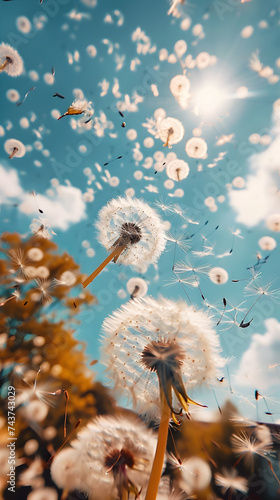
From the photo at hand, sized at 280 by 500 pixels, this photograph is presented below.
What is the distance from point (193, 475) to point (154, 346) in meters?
1.65

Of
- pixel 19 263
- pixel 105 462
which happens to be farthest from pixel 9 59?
pixel 105 462

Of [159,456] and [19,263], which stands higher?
[19,263]

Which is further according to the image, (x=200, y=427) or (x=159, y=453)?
(x=200, y=427)

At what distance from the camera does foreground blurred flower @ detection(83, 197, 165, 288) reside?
6414 mm

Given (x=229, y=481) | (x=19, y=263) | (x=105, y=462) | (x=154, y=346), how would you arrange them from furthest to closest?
(x=19, y=263)
(x=229, y=481)
(x=154, y=346)
(x=105, y=462)

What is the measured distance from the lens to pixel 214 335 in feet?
8.94

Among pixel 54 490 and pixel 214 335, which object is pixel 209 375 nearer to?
pixel 214 335

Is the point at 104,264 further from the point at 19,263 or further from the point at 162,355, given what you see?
the point at 162,355

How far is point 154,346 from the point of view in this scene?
8.30 feet

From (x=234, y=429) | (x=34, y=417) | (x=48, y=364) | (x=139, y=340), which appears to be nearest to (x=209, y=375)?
(x=139, y=340)

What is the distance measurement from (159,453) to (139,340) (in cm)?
114

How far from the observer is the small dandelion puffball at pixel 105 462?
194 centimetres

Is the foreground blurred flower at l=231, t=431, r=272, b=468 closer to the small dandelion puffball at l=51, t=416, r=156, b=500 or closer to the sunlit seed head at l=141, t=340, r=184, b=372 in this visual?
the small dandelion puffball at l=51, t=416, r=156, b=500

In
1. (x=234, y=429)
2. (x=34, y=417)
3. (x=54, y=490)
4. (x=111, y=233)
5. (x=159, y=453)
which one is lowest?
(x=54, y=490)
